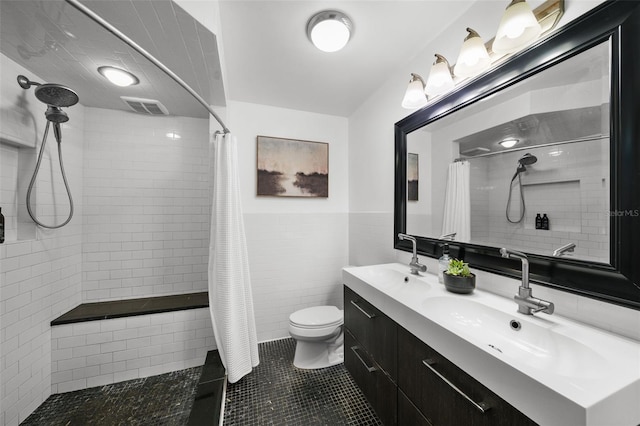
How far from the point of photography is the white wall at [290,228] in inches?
93.6

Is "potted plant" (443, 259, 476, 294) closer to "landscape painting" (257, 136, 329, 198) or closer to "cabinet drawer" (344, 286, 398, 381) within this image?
"cabinet drawer" (344, 286, 398, 381)

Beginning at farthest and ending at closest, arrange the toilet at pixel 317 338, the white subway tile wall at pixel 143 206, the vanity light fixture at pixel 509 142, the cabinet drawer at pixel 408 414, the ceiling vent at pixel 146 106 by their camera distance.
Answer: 1. the white subway tile wall at pixel 143 206
2. the ceiling vent at pixel 146 106
3. the toilet at pixel 317 338
4. the vanity light fixture at pixel 509 142
5. the cabinet drawer at pixel 408 414

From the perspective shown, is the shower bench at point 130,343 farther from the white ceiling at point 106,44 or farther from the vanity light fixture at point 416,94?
the vanity light fixture at point 416,94

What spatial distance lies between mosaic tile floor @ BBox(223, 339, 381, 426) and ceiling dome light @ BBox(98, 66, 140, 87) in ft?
7.60

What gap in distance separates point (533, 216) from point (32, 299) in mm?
2966

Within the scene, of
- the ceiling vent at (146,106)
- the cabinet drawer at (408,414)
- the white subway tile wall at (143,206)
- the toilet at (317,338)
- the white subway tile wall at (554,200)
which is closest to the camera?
the white subway tile wall at (554,200)

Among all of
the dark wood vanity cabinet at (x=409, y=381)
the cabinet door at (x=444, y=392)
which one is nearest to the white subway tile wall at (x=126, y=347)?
the dark wood vanity cabinet at (x=409, y=381)

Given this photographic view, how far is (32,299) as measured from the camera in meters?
1.57

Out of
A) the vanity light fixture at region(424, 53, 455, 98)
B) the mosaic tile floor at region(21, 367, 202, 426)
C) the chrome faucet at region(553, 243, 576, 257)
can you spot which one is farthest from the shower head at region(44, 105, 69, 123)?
the chrome faucet at region(553, 243, 576, 257)

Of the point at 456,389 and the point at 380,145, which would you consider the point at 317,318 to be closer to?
the point at 456,389

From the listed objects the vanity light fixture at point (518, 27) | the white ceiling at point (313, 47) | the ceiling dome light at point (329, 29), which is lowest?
the vanity light fixture at point (518, 27)

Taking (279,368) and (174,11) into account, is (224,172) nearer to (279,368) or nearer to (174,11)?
(174,11)

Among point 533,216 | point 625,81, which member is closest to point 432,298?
point 533,216

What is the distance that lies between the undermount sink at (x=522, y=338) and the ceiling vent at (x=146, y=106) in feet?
8.44
